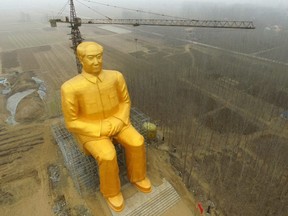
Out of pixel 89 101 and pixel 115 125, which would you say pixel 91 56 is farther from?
pixel 115 125

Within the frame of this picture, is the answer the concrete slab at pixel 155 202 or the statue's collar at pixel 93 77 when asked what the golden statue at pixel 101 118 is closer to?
the statue's collar at pixel 93 77

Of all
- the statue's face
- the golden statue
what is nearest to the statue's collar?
the golden statue

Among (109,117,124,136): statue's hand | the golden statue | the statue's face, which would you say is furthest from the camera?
(109,117,124,136): statue's hand

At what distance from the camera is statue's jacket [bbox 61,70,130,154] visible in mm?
9502

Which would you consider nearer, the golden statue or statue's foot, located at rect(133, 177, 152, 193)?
the golden statue

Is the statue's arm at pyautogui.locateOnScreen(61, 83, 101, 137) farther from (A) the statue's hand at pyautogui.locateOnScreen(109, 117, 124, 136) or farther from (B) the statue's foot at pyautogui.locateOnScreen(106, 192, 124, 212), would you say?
(B) the statue's foot at pyautogui.locateOnScreen(106, 192, 124, 212)

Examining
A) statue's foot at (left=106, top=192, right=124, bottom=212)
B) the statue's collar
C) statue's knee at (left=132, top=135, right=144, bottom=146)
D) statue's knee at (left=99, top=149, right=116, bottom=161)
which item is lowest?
statue's foot at (left=106, top=192, right=124, bottom=212)

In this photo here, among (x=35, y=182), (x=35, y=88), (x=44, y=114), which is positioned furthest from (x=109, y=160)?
(x=35, y=88)

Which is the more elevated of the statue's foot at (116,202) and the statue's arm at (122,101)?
the statue's arm at (122,101)

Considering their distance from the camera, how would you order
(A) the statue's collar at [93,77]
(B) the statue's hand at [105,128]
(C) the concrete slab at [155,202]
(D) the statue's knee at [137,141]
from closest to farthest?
1. (A) the statue's collar at [93,77]
2. (B) the statue's hand at [105,128]
3. (D) the statue's knee at [137,141]
4. (C) the concrete slab at [155,202]

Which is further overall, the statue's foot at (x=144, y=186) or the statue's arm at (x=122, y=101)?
the statue's foot at (x=144, y=186)

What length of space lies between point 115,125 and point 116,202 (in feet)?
10.5

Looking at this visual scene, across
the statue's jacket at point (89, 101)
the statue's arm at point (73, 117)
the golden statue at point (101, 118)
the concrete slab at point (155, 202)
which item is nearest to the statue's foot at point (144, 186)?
the golden statue at point (101, 118)

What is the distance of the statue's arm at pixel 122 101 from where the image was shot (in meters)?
10.4
